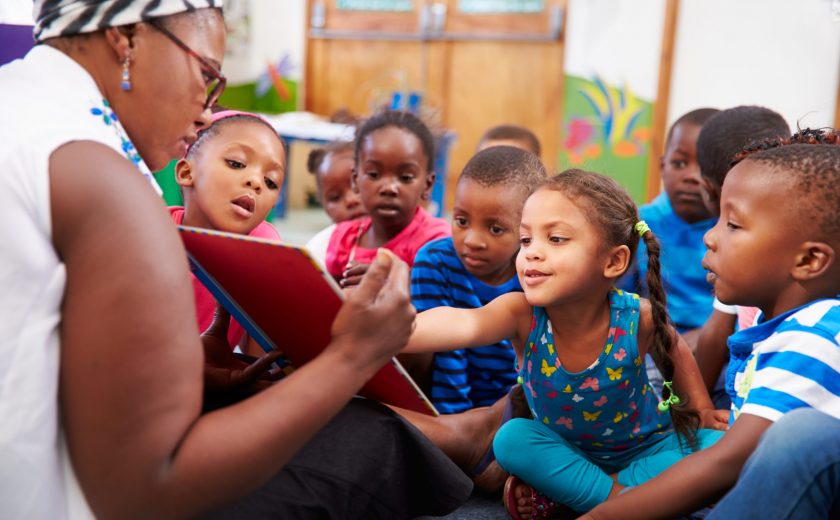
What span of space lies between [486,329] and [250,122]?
2.43ft

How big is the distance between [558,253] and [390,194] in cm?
105

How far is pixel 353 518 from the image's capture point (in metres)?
1.03

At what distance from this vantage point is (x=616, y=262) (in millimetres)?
1487

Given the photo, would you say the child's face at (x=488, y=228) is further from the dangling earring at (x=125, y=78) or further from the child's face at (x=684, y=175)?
the dangling earring at (x=125, y=78)

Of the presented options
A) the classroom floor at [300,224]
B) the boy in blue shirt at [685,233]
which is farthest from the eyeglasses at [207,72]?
the classroom floor at [300,224]

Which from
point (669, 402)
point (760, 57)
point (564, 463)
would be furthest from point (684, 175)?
point (760, 57)

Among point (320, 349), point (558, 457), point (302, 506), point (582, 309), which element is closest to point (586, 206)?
point (582, 309)

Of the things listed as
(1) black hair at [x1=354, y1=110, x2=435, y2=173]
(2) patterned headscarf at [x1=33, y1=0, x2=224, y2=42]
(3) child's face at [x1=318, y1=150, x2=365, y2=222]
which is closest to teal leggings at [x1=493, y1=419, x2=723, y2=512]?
(2) patterned headscarf at [x1=33, y1=0, x2=224, y2=42]

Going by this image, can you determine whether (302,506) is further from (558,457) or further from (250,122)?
(250,122)

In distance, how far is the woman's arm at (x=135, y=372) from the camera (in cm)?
75

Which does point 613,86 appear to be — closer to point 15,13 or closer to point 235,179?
point 235,179

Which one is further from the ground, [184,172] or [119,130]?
[119,130]

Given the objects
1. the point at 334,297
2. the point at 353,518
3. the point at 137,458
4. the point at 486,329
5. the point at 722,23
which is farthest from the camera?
the point at 722,23

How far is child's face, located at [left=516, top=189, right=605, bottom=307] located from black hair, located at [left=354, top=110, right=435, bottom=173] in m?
1.13
